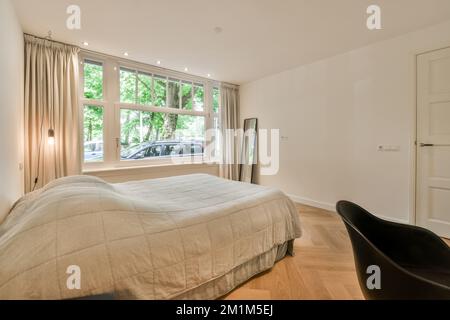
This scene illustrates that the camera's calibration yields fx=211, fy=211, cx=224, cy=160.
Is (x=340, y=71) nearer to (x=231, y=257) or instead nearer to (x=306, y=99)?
(x=306, y=99)

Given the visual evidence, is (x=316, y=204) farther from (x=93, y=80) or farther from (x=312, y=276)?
(x=93, y=80)

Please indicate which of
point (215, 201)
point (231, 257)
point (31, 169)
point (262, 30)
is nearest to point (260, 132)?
point (262, 30)

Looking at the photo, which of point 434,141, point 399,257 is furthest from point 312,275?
point 434,141

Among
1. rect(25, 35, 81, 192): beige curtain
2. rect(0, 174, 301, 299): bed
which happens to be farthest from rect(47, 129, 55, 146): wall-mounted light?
rect(0, 174, 301, 299): bed

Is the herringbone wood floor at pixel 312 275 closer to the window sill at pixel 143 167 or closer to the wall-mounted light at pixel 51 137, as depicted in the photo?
the window sill at pixel 143 167

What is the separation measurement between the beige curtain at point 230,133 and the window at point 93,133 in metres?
2.44

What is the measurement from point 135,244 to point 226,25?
8.40 ft

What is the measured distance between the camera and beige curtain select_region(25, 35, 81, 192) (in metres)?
2.74

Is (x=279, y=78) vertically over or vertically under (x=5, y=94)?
over

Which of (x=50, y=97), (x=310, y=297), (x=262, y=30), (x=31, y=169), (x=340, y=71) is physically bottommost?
(x=310, y=297)

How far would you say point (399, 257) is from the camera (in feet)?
4.49

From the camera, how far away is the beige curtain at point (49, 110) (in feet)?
9.00

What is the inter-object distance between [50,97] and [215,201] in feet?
9.09

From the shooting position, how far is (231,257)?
152cm
